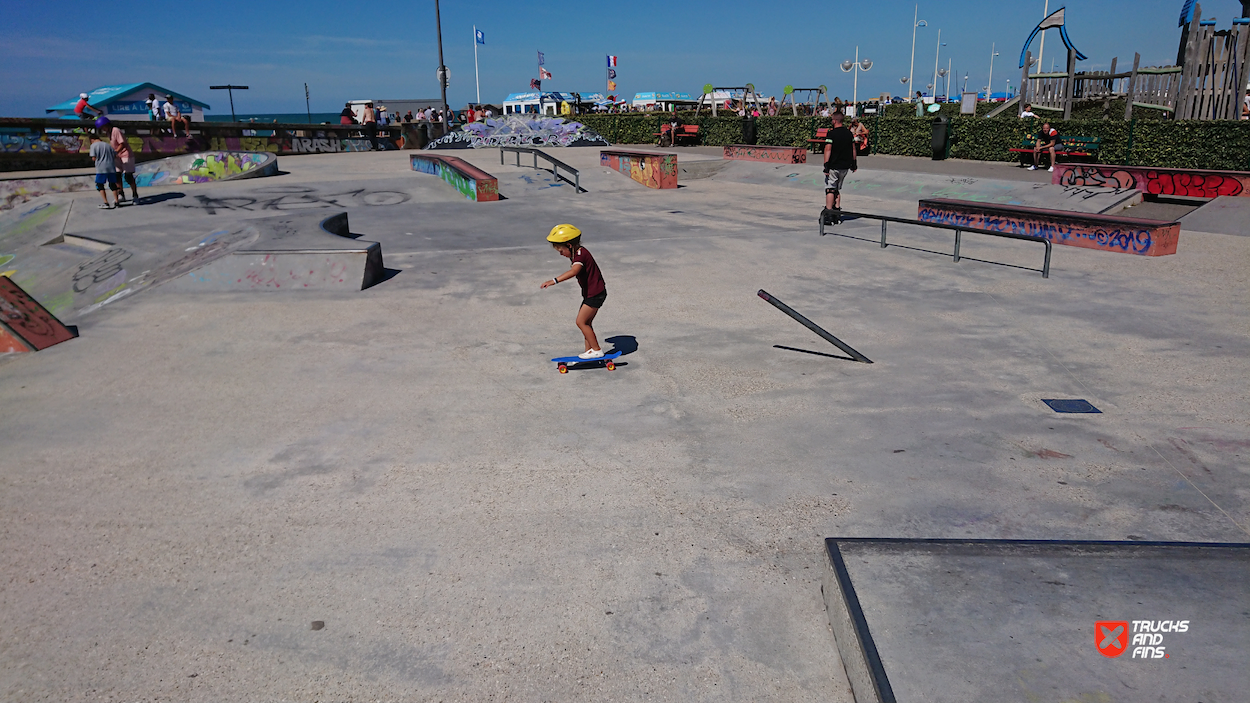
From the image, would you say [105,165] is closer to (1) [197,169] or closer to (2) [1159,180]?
(1) [197,169]

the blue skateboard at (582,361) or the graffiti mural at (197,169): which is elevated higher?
the graffiti mural at (197,169)

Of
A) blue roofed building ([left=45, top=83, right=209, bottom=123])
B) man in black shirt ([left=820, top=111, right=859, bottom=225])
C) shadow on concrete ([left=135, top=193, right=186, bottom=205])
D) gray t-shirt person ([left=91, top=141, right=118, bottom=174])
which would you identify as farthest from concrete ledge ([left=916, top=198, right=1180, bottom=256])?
blue roofed building ([left=45, top=83, right=209, bottom=123])

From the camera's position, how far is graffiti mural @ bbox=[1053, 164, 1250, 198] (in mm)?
14617

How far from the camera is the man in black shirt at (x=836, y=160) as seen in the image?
41.6ft

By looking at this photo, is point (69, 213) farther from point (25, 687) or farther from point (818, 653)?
point (818, 653)

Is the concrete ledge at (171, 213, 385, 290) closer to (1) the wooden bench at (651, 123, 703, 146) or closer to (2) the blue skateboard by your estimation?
(2) the blue skateboard

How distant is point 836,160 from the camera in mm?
12914

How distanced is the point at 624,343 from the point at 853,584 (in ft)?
14.8

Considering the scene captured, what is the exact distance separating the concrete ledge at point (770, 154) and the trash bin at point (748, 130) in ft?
16.3

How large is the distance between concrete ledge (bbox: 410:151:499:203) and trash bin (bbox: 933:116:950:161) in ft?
46.1

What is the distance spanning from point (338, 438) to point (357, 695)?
2685 millimetres

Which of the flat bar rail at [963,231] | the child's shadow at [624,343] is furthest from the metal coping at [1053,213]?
the child's shadow at [624,343]

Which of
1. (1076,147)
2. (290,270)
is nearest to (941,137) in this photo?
(1076,147)

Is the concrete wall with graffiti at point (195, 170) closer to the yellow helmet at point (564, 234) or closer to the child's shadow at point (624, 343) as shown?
the child's shadow at point (624, 343)
